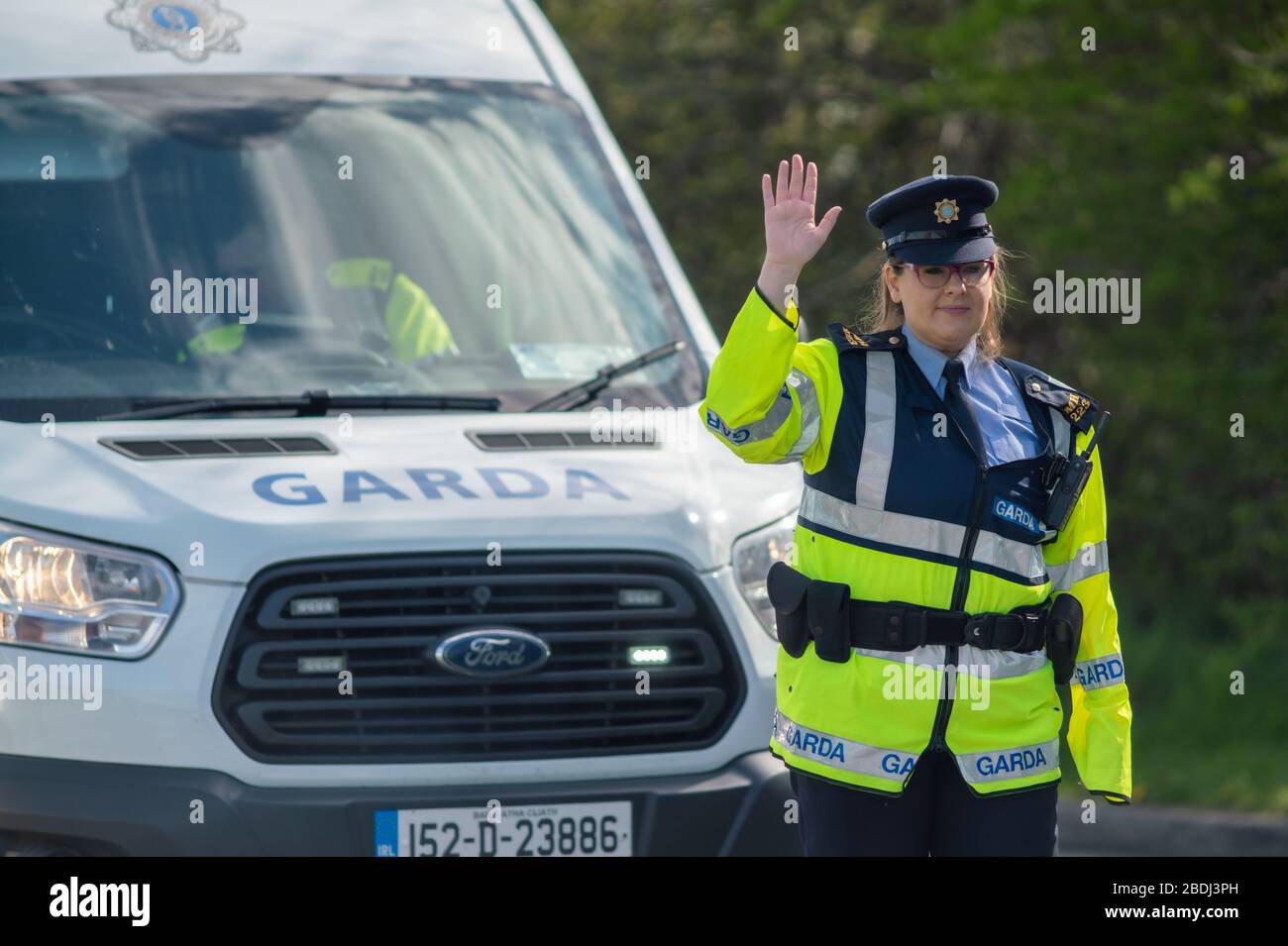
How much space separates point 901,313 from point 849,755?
854 mm

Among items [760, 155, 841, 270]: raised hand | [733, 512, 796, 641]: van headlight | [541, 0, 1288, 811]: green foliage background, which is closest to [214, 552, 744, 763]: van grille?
[733, 512, 796, 641]: van headlight

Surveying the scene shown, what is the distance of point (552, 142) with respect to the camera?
17.8ft

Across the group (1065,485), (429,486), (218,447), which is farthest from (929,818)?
(218,447)

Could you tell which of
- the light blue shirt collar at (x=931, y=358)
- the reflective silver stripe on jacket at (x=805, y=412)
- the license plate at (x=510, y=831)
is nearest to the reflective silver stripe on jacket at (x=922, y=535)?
the reflective silver stripe on jacket at (x=805, y=412)

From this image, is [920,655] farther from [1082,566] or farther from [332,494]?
[332,494]

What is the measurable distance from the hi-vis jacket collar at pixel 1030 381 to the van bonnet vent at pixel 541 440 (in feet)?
2.91

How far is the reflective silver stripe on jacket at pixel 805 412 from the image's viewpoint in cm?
354

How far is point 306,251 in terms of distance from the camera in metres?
4.93

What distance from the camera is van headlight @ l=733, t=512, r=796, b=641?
433 centimetres

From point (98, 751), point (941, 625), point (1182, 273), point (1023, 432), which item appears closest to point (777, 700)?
point (941, 625)

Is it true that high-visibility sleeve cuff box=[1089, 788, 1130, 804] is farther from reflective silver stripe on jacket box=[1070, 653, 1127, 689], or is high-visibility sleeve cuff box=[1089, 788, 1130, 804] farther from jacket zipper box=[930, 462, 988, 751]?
jacket zipper box=[930, 462, 988, 751]

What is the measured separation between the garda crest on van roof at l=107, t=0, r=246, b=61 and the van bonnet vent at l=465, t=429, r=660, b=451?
4.82ft

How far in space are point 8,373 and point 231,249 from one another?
0.65m

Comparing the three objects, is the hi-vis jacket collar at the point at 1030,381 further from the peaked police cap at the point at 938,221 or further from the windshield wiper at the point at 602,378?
the windshield wiper at the point at 602,378
